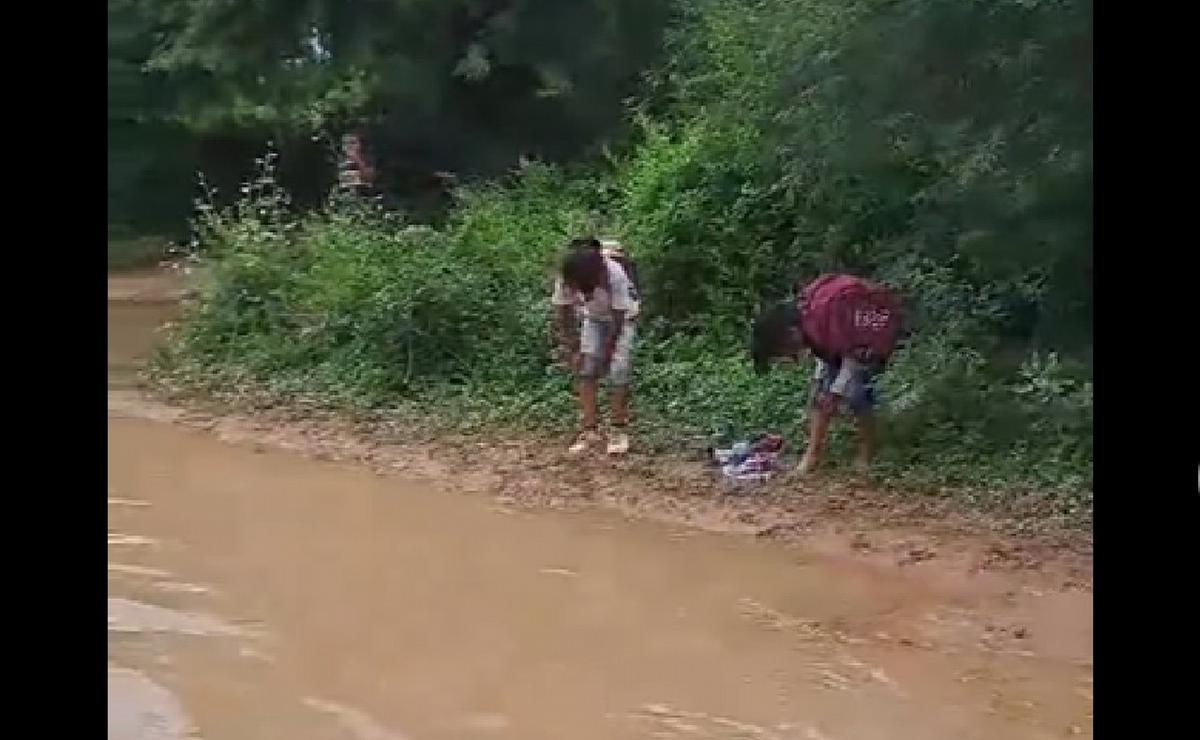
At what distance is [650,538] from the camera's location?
8.32 meters

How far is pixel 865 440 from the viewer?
30.0ft

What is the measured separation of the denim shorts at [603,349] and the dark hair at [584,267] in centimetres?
25

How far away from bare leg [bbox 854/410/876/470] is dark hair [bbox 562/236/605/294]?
5.43 feet

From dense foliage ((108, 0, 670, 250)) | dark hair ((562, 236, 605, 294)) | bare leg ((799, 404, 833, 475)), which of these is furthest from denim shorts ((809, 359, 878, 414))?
dense foliage ((108, 0, 670, 250))

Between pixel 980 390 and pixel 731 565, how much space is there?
236 centimetres

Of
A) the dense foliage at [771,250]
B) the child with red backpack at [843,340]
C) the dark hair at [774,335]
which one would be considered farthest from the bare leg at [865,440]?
the dark hair at [774,335]

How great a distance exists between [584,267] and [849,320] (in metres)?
1.55

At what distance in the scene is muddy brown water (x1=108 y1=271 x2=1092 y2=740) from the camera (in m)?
5.95

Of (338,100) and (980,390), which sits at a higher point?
(338,100)

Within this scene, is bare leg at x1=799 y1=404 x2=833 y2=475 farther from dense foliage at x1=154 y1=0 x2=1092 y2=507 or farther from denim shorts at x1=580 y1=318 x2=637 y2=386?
denim shorts at x1=580 y1=318 x2=637 y2=386

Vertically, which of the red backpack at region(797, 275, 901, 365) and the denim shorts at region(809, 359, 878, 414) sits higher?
the red backpack at region(797, 275, 901, 365)

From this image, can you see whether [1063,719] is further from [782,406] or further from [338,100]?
[338,100]
